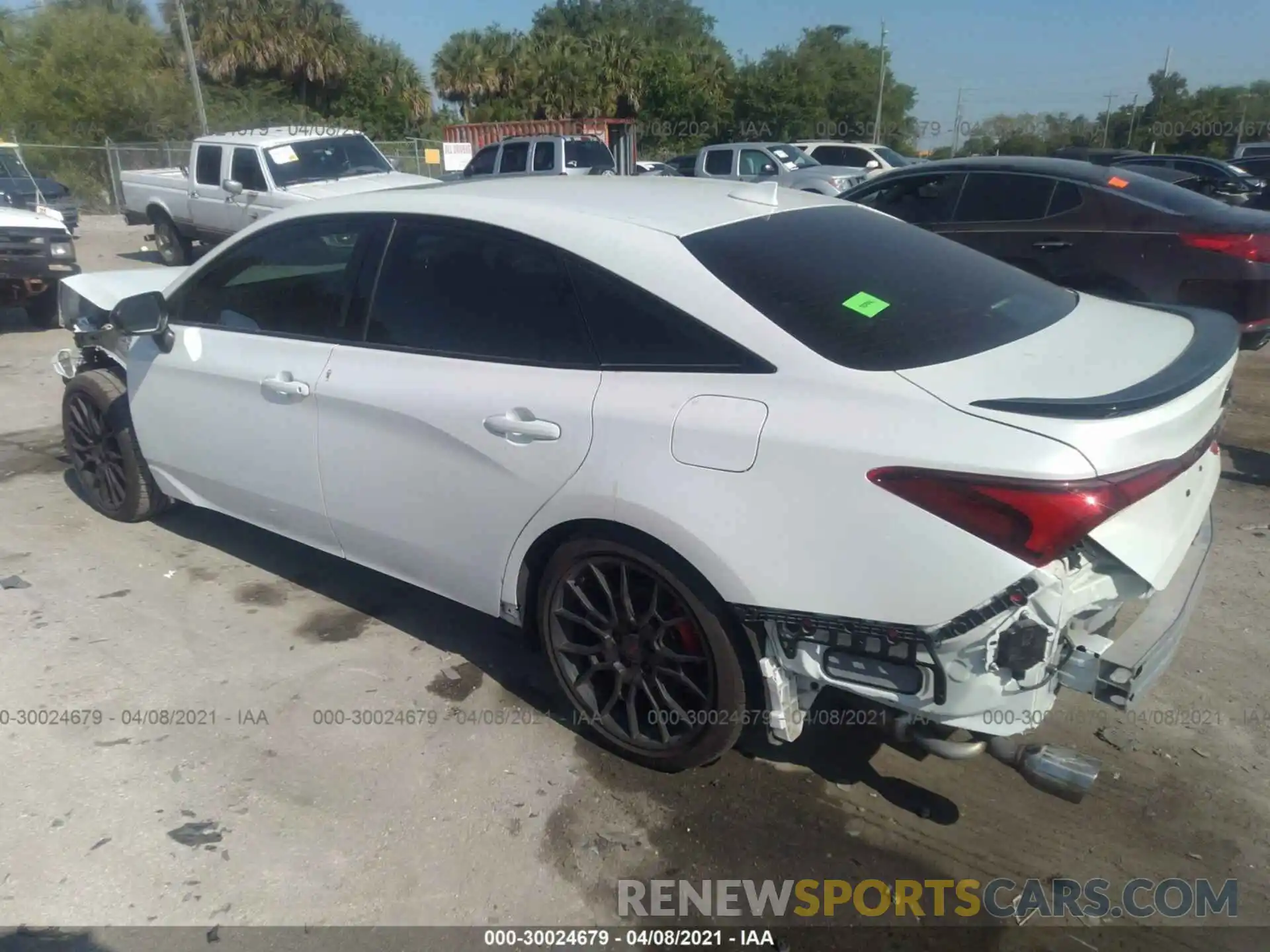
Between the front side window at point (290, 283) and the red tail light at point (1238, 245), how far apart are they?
5.71m

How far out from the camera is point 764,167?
18.8 m

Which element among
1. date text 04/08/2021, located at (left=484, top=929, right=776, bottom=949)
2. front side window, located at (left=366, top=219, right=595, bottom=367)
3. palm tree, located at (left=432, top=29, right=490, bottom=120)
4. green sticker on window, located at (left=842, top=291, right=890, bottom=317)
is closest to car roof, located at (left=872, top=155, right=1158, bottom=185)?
green sticker on window, located at (left=842, top=291, right=890, bottom=317)

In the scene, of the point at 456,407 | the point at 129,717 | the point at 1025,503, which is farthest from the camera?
the point at 129,717

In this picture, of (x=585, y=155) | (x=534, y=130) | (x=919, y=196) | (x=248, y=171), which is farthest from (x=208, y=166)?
(x=534, y=130)

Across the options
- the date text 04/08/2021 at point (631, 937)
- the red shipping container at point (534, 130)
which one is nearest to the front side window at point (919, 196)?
the date text 04/08/2021 at point (631, 937)

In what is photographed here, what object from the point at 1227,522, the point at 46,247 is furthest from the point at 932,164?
the point at 46,247

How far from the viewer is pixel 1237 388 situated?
7.27 meters

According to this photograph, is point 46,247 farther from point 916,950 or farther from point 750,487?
point 916,950

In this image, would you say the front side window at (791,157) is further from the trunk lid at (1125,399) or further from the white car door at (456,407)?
the trunk lid at (1125,399)

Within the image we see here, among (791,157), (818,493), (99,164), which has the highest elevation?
(818,493)

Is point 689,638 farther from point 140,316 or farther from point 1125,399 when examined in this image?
point 140,316

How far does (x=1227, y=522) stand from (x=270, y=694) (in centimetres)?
455

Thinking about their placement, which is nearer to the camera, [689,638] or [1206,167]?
[689,638]

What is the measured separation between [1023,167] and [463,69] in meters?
43.5
